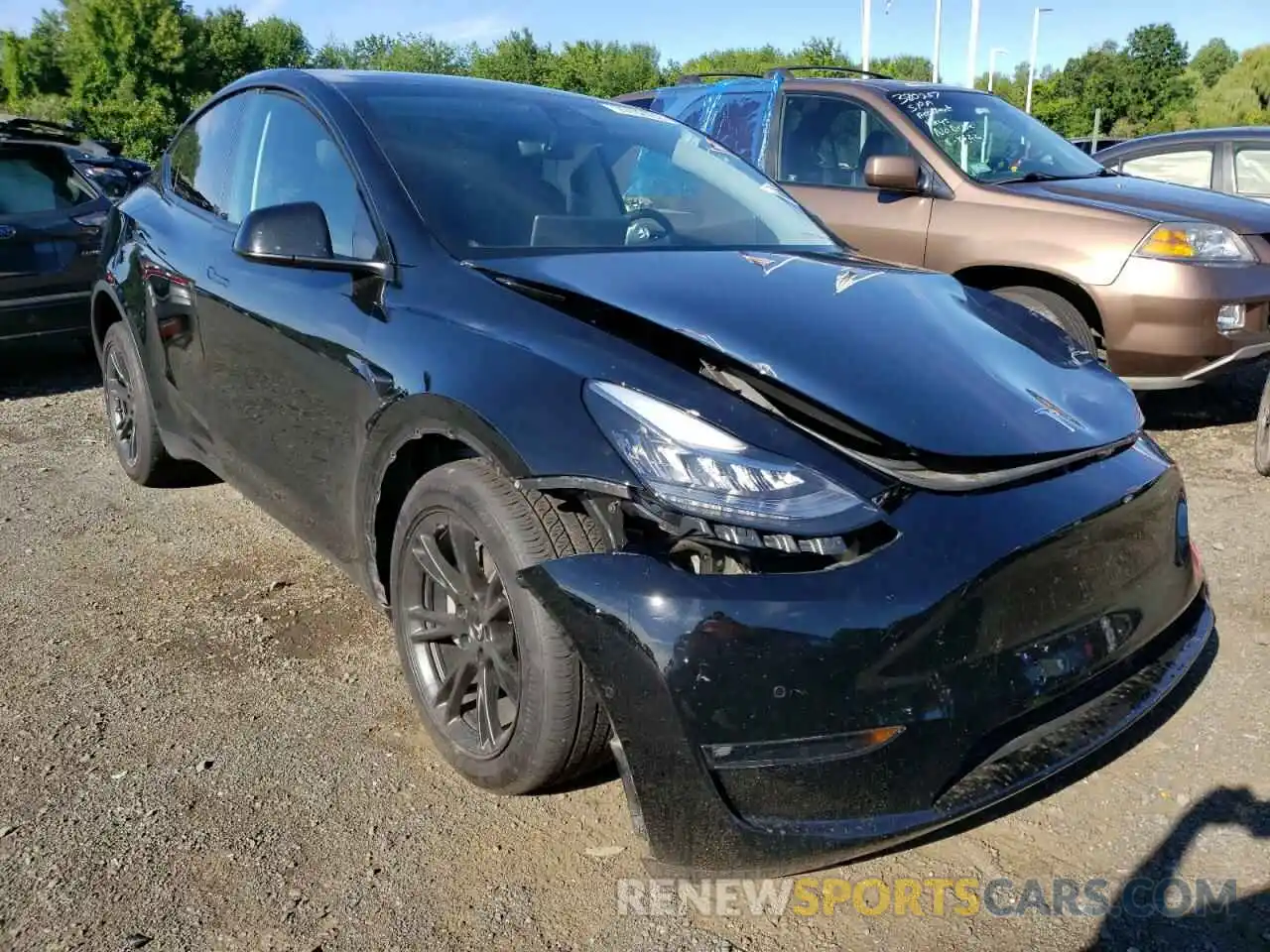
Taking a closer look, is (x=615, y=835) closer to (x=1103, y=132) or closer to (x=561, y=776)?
(x=561, y=776)

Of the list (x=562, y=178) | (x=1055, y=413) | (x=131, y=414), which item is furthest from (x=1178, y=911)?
(x=131, y=414)

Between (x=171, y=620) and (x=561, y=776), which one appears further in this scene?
(x=171, y=620)

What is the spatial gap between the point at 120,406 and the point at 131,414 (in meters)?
0.21

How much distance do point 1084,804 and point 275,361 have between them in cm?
241

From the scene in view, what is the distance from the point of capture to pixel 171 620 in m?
3.39

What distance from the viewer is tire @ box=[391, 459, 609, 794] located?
2.08 metres

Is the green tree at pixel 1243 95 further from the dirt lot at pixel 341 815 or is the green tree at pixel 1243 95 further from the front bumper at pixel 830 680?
the front bumper at pixel 830 680

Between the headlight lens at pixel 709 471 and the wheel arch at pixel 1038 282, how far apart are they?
10.9 ft

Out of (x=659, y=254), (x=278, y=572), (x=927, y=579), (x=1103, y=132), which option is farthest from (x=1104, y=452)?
(x=1103, y=132)

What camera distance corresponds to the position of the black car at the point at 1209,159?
7637mm

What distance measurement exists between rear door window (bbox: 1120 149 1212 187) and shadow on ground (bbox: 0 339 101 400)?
7.55 metres

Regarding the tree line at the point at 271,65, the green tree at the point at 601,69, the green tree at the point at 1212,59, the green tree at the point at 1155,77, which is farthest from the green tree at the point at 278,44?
the green tree at the point at 1212,59

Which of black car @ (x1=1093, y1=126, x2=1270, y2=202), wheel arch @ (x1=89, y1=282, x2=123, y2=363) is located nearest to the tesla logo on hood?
wheel arch @ (x1=89, y1=282, x2=123, y2=363)

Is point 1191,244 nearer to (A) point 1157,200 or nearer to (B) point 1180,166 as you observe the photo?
(A) point 1157,200
